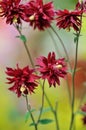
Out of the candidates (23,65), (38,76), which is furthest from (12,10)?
(23,65)

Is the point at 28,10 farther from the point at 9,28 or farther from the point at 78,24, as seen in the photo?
the point at 9,28

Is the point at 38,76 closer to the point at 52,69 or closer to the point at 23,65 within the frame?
the point at 52,69

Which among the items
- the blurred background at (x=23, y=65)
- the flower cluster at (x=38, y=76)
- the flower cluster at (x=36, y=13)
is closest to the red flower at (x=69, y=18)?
→ the flower cluster at (x=36, y=13)

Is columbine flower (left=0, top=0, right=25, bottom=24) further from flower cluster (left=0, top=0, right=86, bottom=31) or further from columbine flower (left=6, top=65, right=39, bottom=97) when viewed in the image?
columbine flower (left=6, top=65, right=39, bottom=97)

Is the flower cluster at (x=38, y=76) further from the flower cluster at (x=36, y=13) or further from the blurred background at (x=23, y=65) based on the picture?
the blurred background at (x=23, y=65)

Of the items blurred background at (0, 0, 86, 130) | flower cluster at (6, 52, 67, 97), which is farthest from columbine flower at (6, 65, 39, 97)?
blurred background at (0, 0, 86, 130)
